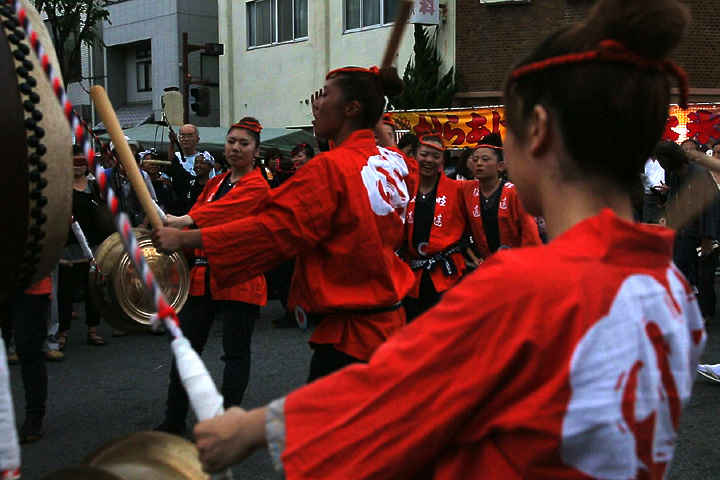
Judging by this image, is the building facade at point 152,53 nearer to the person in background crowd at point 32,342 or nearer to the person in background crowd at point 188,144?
the person in background crowd at point 188,144

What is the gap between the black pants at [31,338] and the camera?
4355 mm

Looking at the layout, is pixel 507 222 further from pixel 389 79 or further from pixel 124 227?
pixel 124 227

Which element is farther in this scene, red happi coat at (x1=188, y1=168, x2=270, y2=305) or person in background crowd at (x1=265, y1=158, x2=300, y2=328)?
person in background crowd at (x1=265, y1=158, x2=300, y2=328)

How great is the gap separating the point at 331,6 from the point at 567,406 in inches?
811

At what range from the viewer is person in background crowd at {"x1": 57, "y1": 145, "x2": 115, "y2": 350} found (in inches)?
209

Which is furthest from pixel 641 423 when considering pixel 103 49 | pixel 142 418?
pixel 103 49

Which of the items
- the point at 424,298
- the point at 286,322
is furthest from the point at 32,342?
the point at 286,322

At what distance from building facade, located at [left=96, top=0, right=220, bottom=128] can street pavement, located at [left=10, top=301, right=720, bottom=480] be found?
1801 cm

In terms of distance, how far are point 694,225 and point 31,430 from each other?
6070 millimetres

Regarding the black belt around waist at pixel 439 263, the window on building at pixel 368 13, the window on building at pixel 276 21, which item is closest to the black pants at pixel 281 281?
the black belt around waist at pixel 439 263

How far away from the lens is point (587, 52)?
46.4 inches

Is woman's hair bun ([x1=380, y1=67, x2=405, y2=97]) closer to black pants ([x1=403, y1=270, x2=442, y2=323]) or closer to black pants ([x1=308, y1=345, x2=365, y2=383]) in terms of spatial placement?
black pants ([x1=308, y1=345, x2=365, y2=383])

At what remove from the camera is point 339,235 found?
115 inches


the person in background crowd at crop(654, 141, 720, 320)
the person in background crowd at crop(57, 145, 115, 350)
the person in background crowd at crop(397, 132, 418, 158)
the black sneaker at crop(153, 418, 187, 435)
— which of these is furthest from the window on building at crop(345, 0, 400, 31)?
the black sneaker at crop(153, 418, 187, 435)
